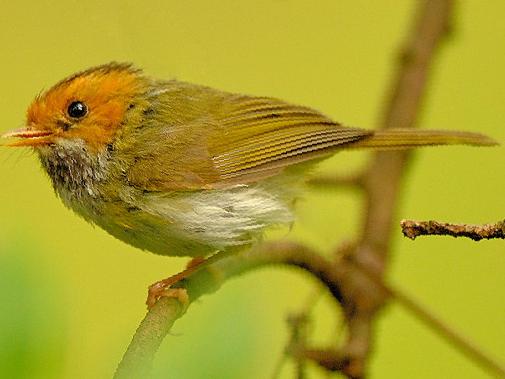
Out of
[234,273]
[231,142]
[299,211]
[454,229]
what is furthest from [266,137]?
[454,229]

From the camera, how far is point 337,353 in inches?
69.3

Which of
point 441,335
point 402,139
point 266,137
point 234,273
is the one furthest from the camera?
point 266,137

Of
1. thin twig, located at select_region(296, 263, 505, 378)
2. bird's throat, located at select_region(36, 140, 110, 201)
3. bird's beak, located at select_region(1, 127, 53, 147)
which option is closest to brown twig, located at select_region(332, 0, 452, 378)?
thin twig, located at select_region(296, 263, 505, 378)

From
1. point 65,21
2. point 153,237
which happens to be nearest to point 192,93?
point 153,237

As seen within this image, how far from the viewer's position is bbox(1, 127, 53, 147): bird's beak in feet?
8.03

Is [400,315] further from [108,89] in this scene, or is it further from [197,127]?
[108,89]

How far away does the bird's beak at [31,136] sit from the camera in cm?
245

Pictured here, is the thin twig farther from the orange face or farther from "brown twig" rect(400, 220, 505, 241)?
the orange face

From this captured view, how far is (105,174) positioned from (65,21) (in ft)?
7.26

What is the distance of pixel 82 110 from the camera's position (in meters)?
2.60

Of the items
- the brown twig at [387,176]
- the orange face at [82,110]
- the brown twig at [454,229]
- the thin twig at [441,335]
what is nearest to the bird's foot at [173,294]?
the thin twig at [441,335]

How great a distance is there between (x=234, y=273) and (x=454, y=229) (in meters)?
0.44

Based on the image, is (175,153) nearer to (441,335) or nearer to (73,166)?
(73,166)

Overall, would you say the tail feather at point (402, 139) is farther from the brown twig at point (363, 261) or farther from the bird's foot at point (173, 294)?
the bird's foot at point (173, 294)
